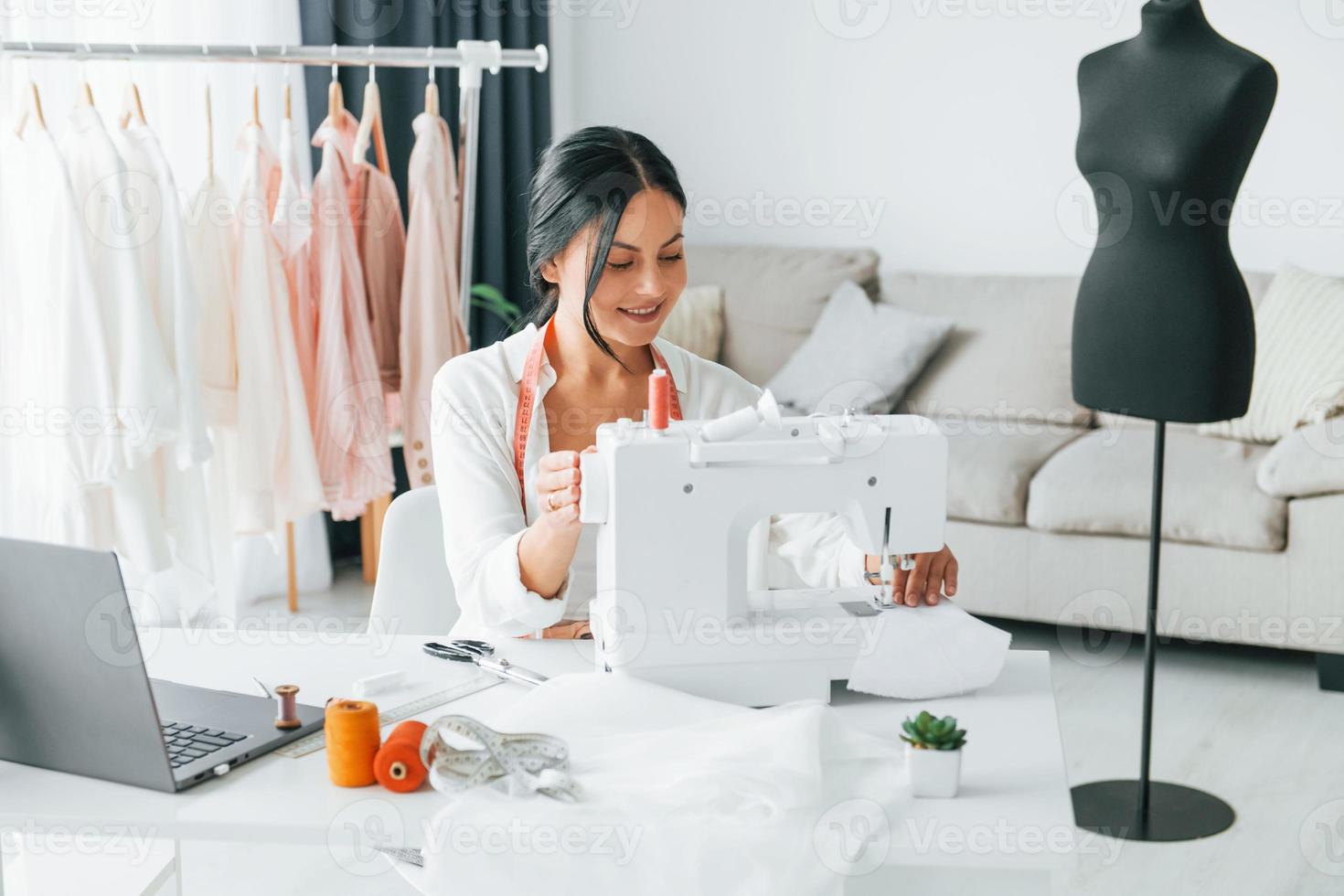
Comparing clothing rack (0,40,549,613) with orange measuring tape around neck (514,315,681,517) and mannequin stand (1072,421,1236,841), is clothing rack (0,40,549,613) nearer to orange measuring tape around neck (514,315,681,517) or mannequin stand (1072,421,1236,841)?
orange measuring tape around neck (514,315,681,517)

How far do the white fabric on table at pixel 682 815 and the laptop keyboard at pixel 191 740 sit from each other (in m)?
0.27

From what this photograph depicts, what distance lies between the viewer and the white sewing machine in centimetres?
137

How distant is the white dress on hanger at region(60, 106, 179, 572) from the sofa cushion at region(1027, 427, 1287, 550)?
2060 mm

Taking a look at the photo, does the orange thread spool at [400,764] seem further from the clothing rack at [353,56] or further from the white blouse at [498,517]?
the clothing rack at [353,56]

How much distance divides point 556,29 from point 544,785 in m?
4.03

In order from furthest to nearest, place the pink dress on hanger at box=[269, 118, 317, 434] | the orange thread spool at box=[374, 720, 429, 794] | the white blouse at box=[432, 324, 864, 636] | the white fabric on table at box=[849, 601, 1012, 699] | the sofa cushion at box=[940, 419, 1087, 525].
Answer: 1. the sofa cushion at box=[940, 419, 1087, 525]
2. the pink dress on hanger at box=[269, 118, 317, 434]
3. the white blouse at box=[432, 324, 864, 636]
4. the white fabric on table at box=[849, 601, 1012, 699]
5. the orange thread spool at box=[374, 720, 429, 794]

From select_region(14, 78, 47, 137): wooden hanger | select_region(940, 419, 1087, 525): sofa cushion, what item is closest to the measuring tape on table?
select_region(14, 78, 47, 137): wooden hanger

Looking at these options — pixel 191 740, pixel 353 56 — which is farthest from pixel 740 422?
pixel 353 56

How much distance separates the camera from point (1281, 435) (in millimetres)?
3426

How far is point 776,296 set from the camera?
14.2 feet

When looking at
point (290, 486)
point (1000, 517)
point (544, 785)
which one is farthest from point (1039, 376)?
point (544, 785)

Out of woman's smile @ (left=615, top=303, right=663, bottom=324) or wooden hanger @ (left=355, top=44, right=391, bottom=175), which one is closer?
woman's smile @ (left=615, top=303, right=663, bottom=324)

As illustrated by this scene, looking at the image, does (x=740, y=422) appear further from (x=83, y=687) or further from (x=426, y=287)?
(x=426, y=287)

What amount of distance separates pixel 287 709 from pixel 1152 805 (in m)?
1.84
